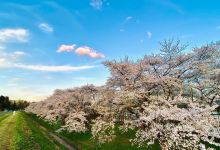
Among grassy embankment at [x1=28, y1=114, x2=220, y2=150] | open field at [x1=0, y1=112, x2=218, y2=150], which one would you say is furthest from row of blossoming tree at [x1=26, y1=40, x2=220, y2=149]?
open field at [x1=0, y1=112, x2=218, y2=150]

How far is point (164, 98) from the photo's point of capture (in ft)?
98.5

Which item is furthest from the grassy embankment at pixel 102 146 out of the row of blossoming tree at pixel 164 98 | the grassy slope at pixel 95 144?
the row of blossoming tree at pixel 164 98

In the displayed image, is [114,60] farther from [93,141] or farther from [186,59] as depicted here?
[93,141]

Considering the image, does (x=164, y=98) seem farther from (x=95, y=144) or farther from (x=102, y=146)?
(x=95, y=144)

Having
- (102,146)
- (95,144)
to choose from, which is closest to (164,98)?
(102,146)

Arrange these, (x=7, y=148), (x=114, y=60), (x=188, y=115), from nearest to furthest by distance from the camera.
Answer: (x=188, y=115) → (x=7, y=148) → (x=114, y=60)

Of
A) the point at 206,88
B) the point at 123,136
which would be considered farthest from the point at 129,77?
the point at 123,136

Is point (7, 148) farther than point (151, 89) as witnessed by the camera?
No

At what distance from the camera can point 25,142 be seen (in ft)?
103

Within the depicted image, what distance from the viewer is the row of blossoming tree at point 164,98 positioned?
2550 centimetres

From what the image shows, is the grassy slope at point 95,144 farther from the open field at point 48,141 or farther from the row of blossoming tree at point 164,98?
the row of blossoming tree at point 164,98

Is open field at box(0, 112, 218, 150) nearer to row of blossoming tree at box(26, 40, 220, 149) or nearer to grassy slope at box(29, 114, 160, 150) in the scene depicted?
grassy slope at box(29, 114, 160, 150)

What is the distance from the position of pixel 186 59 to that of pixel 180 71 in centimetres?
144

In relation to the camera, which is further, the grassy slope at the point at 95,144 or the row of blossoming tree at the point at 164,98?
the grassy slope at the point at 95,144
